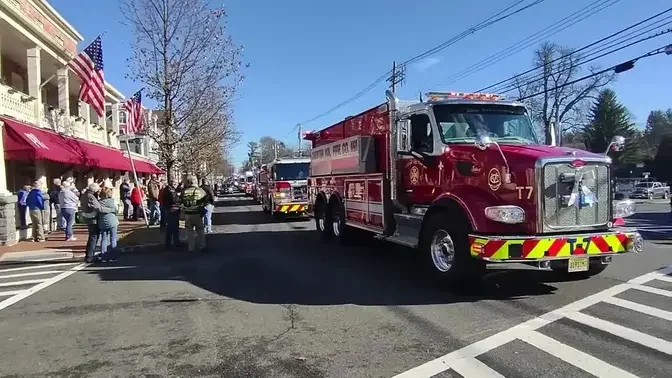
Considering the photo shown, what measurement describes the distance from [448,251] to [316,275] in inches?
101

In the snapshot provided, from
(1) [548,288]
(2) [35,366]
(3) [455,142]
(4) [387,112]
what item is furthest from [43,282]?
(1) [548,288]

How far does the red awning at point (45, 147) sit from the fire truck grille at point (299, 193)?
7.97m

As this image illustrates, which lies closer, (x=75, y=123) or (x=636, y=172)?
(x=75, y=123)

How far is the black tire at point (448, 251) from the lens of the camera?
7.52 meters

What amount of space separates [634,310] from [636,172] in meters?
81.3

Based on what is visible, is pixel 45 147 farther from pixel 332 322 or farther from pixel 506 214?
pixel 506 214

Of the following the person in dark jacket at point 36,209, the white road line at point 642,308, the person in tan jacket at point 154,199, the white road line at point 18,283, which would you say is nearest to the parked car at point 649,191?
the person in tan jacket at point 154,199

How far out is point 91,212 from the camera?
39.3ft

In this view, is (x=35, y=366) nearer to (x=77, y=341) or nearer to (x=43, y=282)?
(x=77, y=341)

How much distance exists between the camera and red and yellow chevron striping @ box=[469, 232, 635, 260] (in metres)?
6.99

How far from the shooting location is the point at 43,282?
998 centimetres

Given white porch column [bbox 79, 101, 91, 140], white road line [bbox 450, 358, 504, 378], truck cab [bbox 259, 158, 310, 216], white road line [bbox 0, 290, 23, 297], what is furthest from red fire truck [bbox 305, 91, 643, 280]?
white porch column [bbox 79, 101, 91, 140]

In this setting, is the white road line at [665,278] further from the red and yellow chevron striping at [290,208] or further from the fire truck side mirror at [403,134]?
the red and yellow chevron striping at [290,208]

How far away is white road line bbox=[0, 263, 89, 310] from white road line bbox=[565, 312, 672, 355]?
25.2 ft
